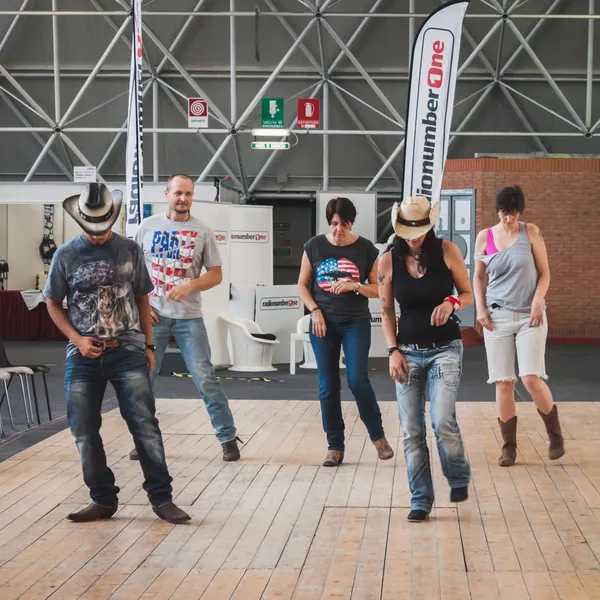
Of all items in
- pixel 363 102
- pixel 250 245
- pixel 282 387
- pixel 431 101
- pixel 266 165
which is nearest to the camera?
pixel 431 101

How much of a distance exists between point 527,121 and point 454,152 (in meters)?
1.64

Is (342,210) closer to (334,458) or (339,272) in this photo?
(339,272)

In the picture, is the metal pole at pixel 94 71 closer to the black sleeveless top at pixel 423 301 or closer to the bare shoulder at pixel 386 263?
the bare shoulder at pixel 386 263

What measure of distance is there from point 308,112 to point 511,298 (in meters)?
15.5

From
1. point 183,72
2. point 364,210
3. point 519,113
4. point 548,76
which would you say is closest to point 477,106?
point 519,113

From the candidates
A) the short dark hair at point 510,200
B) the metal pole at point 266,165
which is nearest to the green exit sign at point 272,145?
the metal pole at point 266,165

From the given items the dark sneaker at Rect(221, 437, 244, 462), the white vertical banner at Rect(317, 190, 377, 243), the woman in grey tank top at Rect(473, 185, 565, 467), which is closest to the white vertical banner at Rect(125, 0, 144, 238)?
the dark sneaker at Rect(221, 437, 244, 462)

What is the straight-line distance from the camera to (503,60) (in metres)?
22.7

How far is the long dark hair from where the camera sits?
520cm

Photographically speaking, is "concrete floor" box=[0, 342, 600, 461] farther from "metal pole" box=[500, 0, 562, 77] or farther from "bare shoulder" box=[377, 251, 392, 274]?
"metal pole" box=[500, 0, 562, 77]

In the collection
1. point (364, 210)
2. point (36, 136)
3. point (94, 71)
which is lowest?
point (364, 210)

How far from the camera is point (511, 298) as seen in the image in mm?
6324

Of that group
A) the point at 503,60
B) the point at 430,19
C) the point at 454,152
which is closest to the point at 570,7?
the point at 503,60

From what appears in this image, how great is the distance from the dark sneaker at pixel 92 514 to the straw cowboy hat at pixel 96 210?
1328 mm
